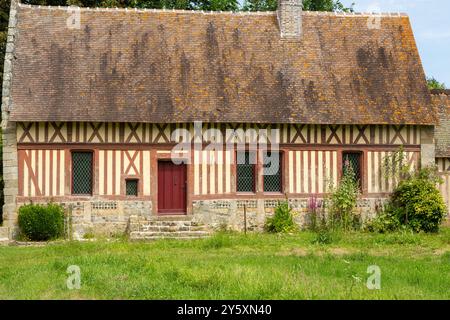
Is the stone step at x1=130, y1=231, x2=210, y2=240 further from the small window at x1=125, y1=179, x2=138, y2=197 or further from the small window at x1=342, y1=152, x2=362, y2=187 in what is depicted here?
the small window at x1=342, y1=152, x2=362, y2=187

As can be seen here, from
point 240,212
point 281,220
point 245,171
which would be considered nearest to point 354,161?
point 281,220

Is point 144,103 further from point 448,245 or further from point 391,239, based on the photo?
point 448,245

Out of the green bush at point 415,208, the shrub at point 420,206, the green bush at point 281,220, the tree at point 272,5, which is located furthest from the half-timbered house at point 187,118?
the tree at point 272,5

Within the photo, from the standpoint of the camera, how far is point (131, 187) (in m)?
18.8

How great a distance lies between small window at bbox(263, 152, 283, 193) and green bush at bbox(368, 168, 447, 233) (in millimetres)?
3045

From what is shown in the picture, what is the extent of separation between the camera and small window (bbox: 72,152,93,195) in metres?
18.8

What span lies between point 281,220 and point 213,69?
17.1 ft

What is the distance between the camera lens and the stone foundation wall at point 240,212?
18922 millimetres

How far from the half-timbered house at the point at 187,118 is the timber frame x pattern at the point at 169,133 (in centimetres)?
3

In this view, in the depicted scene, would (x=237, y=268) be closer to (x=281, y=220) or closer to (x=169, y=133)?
(x=281, y=220)

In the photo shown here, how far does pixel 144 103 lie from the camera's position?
18.9 metres

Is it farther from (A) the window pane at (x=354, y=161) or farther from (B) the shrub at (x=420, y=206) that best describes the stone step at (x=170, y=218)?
(B) the shrub at (x=420, y=206)
